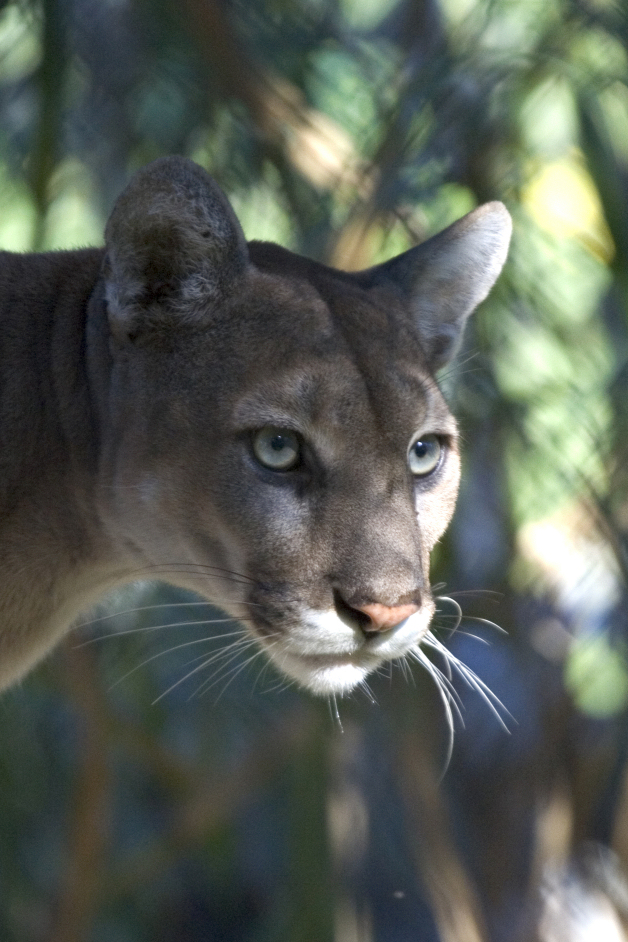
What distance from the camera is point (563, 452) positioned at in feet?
9.62

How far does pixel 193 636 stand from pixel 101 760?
0.44 meters

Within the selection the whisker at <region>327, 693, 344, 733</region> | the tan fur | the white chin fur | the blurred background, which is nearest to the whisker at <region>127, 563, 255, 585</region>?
the tan fur

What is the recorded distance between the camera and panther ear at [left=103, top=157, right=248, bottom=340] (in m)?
1.74

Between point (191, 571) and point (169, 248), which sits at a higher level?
point (169, 248)

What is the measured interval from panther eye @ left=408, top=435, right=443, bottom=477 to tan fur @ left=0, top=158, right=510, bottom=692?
0.02 meters

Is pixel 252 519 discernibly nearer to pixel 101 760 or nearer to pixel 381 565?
pixel 381 565

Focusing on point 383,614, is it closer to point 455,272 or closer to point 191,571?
point 191,571

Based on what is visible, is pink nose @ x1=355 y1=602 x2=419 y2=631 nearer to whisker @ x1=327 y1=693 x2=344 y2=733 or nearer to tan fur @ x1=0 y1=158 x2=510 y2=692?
tan fur @ x1=0 y1=158 x2=510 y2=692

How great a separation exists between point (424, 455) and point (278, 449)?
0.99ft

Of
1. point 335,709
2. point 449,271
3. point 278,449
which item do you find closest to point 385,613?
point 278,449

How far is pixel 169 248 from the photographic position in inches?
71.2

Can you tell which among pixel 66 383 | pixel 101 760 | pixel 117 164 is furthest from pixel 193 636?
pixel 66 383

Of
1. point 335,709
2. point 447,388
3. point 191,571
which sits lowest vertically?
point 335,709

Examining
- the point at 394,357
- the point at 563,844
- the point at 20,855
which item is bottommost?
the point at 20,855
